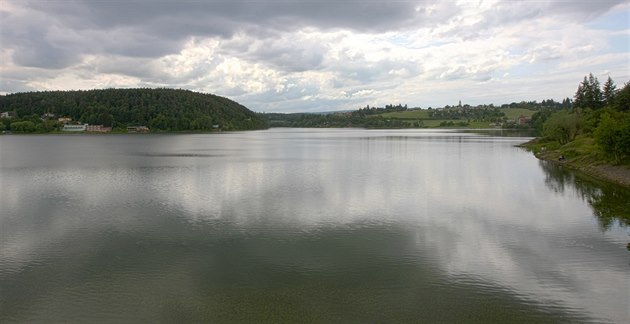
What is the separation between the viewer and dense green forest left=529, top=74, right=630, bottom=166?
136 ft

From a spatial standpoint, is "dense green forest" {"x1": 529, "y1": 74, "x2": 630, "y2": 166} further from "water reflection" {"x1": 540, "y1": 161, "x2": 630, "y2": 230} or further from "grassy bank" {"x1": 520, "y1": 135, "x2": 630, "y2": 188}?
"water reflection" {"x1": 540, "y1": 161, "x2": 630, "y2": 230}

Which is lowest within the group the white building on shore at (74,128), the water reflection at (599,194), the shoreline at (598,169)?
the water reflection at (599,194)

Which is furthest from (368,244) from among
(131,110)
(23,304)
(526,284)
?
(131,110)

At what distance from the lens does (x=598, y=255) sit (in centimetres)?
1884

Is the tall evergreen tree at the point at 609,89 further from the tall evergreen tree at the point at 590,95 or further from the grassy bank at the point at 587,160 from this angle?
the grassy bank at the point at 587,160

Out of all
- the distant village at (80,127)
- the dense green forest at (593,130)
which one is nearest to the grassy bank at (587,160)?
the dense green forest at (593,130)

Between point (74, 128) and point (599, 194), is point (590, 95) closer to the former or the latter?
point (599, 194)

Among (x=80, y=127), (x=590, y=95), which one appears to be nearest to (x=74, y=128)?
(x=80, y=127)

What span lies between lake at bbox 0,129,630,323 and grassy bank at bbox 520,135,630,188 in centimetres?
436

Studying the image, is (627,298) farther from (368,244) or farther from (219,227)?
(219,227)

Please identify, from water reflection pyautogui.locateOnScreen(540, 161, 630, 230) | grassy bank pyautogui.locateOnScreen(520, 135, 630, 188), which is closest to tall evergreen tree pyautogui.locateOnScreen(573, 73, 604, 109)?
grassy bank pyautogui.locateOnScreen(520, 135, 630, 188)

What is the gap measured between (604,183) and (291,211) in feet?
95.8

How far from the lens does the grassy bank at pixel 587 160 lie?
39.9 meters

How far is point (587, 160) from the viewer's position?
5050 centimetres
